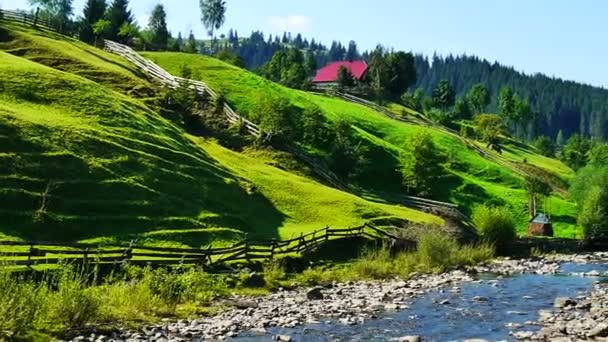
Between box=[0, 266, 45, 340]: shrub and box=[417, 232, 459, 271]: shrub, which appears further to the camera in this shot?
box=[417, 232, 459, 271]: shrub

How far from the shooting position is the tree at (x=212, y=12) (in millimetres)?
183750

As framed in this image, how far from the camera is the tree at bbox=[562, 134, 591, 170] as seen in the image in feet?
490

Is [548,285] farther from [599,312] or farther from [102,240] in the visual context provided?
[102,240]

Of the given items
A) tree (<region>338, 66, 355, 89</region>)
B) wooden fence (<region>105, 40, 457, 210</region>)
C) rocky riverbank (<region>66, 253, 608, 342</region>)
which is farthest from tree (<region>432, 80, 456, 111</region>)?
rocky riverbank (<region>66, 253, 608, 342</region>)

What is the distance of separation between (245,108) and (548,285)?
5914 centimetres

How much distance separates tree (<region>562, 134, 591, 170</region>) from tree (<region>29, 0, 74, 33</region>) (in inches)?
4257

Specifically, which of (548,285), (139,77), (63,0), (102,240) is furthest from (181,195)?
(63,0)

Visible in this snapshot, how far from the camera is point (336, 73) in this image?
6757 inches

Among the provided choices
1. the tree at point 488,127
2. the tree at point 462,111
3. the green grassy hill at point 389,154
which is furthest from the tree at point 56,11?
the tree at point 462,111

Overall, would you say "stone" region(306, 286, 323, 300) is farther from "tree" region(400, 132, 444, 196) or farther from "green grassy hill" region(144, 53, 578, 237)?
"tree" region(400, 132, 444, 196)

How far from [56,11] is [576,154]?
116708mm

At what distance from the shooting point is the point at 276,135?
79.1 m

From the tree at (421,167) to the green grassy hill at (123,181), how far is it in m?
19.7

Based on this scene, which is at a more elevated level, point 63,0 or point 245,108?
point 63,0
